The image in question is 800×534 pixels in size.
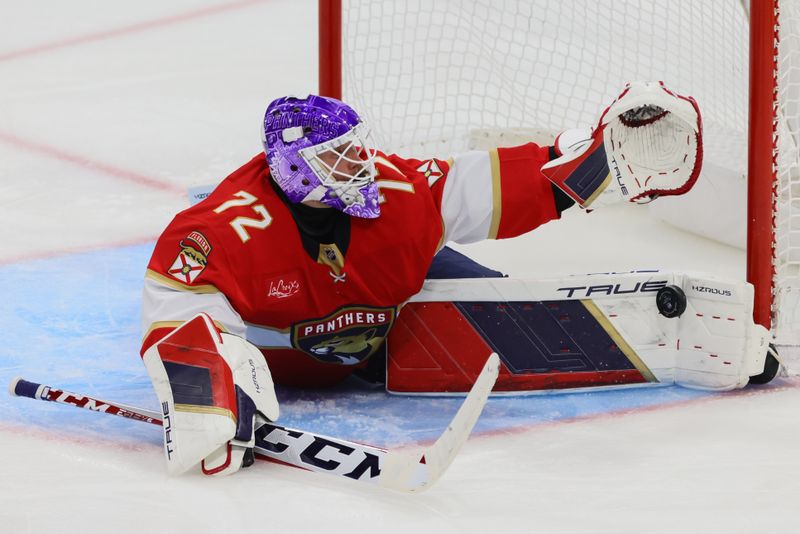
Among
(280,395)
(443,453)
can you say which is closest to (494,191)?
(280,395)

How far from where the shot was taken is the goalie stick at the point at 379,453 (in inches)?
88.0

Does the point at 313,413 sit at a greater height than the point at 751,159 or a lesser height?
lesser

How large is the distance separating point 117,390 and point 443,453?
0.89 metres

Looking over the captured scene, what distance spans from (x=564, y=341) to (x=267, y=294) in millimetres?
614

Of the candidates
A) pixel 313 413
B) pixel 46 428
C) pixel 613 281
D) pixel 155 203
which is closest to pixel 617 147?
pixel 613 281

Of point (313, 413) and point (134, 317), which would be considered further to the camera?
point (134, 317)

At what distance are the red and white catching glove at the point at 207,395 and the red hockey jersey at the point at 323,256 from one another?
81 millimetres

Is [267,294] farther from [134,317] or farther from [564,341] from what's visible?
[134,317]

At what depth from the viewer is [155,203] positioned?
4.19m

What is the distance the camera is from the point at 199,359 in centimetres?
236

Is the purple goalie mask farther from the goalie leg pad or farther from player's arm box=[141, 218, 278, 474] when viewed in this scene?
the goalie leg pad

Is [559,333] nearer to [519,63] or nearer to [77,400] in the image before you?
[77,400]

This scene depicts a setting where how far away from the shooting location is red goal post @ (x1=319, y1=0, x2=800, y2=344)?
3.45 meters

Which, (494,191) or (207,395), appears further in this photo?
(494,191)
